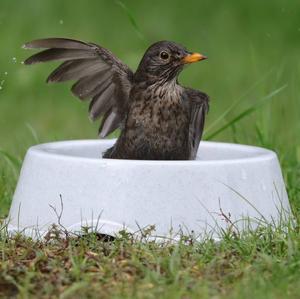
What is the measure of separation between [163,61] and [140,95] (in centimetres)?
24

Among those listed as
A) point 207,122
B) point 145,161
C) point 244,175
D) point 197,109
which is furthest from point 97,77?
point 207,122

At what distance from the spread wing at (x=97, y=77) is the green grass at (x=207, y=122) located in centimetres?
32

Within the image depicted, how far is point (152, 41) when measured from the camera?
11.7 metres

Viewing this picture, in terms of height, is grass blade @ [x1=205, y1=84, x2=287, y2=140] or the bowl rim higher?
grass blade @ [x1=205, y1=84, x2=287, y2=140]

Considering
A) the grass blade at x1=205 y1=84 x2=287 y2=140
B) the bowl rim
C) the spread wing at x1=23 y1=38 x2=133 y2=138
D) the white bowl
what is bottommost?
the white bowl

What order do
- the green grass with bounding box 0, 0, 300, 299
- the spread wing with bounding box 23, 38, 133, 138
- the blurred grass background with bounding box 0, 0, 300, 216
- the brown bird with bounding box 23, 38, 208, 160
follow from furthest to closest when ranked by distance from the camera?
the blurred grass background with bounding box 0, 0, 300, 216
the spread wing with bounding box 23, 38, 133, 138
the brown bird with bounding box 23, 38, 208, 160
the green grass with bounding box 0, 0, 300, 299

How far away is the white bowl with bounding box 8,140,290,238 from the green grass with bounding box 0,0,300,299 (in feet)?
0.63

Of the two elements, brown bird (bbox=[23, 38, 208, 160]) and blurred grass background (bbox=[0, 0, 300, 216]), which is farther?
blurred grass background (bbox=[0, 0, 300, 216])

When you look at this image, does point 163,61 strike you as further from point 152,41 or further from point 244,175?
point 152,41

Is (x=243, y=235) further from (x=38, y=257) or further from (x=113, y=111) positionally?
(x=113, y=111)

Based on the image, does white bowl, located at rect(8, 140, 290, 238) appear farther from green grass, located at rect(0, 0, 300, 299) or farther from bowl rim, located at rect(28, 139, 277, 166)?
green grass, located at rect(0, 0, 300, 299)

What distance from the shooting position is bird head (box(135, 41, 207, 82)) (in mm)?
6266

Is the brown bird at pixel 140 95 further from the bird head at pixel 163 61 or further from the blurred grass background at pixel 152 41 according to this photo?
the blurred grass background at pixel 152 41

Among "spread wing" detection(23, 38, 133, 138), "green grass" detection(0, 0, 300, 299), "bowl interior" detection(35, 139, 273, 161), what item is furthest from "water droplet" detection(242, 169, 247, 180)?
"spread wing" detection(23, 38, 133, 138)
